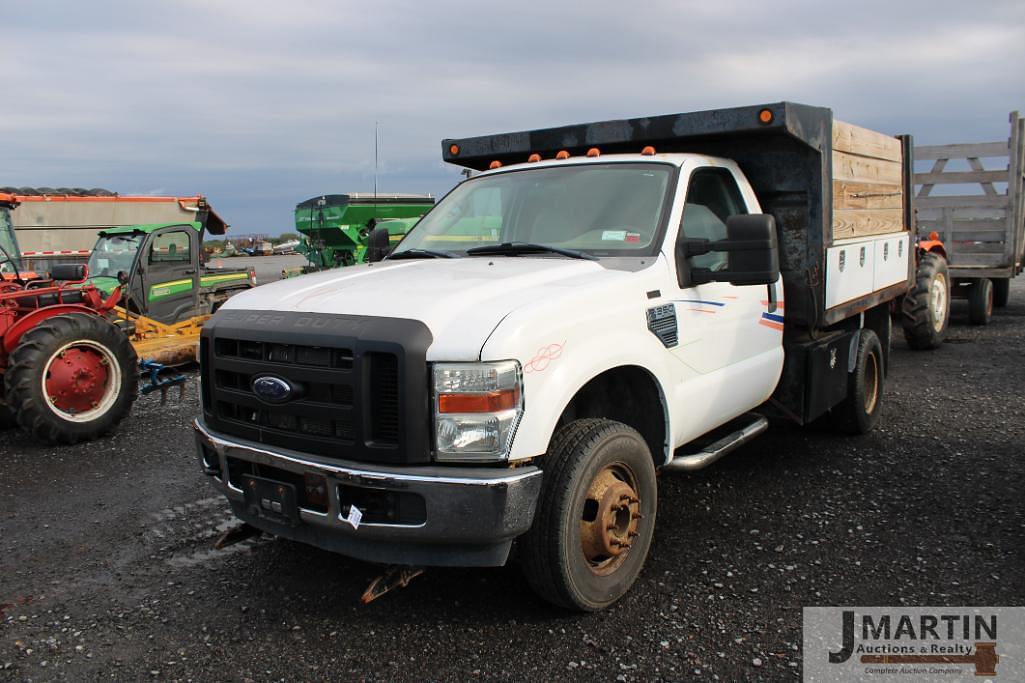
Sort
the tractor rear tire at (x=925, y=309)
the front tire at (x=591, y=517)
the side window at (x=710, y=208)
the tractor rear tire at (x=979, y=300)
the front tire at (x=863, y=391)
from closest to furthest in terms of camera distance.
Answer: the front tire at (x=591, y=517)
the side window at (x=710, y=208)
the front tire at (x=863, y=391)
the tractor rear tire at (x=925, y=309)
the tractor rear tire at (x=979, y=300)

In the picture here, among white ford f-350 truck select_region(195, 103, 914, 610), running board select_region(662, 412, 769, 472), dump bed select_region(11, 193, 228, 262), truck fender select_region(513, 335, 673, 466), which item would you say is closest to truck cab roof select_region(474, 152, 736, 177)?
white ford f-350 truck select_region(195, 103, 914, 610)

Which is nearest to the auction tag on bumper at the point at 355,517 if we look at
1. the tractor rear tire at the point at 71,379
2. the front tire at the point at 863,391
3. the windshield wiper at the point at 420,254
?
the windshield wiper at the point at 420,254

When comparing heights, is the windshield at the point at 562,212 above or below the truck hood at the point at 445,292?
Answer: above

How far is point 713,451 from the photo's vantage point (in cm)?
432

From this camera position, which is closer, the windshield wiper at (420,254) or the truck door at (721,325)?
the truck door at (721,325)

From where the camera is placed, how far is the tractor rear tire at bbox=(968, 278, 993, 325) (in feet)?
40.2

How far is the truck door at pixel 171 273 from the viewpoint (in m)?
11.5

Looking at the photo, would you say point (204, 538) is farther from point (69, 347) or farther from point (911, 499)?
point (911, 499)

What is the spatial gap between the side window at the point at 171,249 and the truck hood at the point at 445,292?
8.32 meters

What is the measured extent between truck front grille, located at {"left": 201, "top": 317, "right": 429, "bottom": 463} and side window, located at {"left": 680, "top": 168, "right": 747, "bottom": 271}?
1853 mm

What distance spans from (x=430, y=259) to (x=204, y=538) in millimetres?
2046

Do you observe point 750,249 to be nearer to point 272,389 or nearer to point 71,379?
point 272,389

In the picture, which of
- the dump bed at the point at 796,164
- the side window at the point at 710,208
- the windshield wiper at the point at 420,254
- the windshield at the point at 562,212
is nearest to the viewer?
the windshield at the point at 562,212

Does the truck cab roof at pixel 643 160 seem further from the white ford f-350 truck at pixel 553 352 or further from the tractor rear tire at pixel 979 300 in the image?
the tractor rear tire at pixel 979 300
